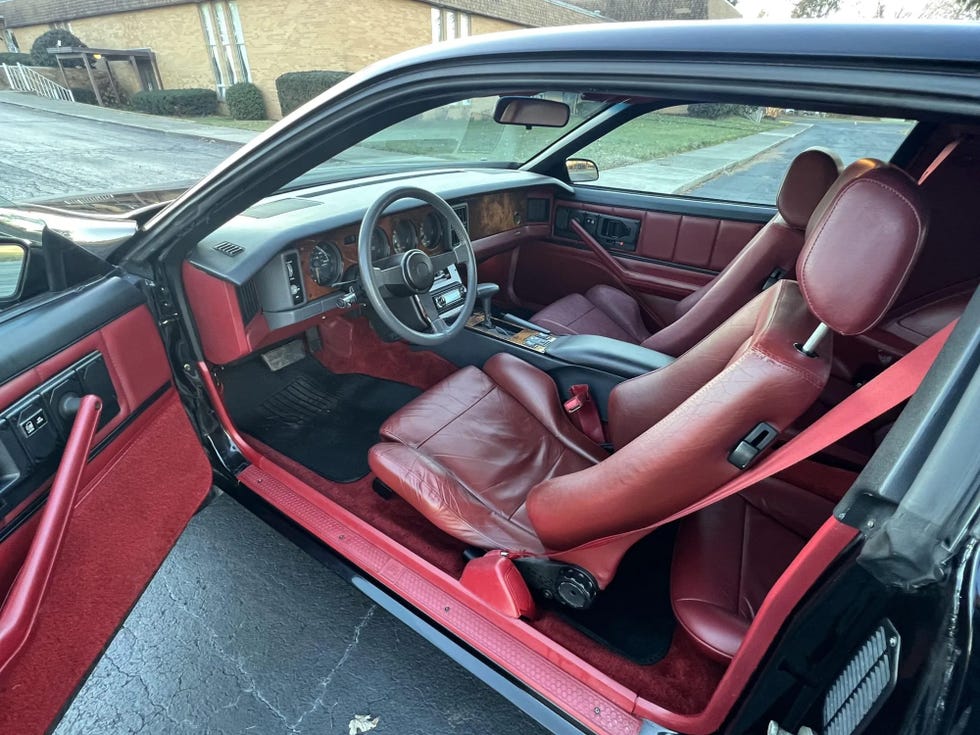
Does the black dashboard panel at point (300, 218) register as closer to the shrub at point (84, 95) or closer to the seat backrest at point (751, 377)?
the seat backrest at point (751, 377)

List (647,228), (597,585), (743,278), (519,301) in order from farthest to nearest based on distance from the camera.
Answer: (519,301), (647,228), (743,278), (597,585)

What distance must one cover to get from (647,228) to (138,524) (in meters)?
2.72

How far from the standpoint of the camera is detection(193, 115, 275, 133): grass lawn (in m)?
12.3

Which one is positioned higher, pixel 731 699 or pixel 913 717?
pixel 913 717

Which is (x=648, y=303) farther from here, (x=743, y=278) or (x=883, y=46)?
(x=883, y=46)

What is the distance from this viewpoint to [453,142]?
3.20 m

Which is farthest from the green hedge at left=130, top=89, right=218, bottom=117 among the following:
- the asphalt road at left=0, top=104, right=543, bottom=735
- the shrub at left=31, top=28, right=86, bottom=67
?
the asphalt road at left=0, top=104, right=543, bottom=735

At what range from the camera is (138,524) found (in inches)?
54.1

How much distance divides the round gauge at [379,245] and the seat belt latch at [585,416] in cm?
99

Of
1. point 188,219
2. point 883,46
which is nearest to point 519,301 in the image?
point 188,219

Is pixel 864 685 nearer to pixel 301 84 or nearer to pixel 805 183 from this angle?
pixel 805 183

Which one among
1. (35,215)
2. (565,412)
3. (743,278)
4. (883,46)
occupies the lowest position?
(565,412)

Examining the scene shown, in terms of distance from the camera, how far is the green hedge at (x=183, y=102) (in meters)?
14.3

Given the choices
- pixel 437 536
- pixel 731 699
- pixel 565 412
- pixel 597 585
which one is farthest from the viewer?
pixel 565 412
